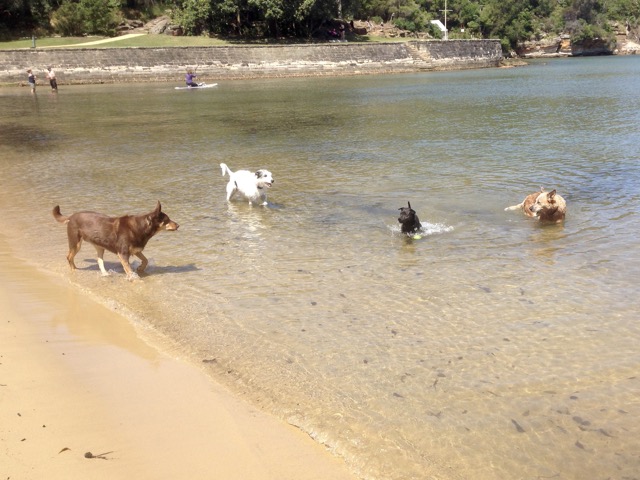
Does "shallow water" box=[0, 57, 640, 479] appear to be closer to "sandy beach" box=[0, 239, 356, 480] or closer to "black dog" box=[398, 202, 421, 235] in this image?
"black dog" box=[398, 202, 421, 235]

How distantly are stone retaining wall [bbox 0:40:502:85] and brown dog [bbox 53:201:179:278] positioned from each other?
46.4 metres

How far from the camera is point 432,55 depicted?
71125mm

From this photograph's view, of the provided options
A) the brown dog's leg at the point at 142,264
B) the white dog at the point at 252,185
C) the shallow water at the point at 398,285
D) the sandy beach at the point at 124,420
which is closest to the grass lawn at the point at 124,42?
the shallow water at the point at 398,285

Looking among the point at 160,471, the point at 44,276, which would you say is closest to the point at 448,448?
the point at 160,471

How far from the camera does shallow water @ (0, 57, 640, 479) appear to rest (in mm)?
4672

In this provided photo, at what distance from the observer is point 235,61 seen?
58938 mm

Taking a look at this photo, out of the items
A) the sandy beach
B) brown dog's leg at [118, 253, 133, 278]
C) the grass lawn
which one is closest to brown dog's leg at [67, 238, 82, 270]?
brown dog's leg at [118, 253, 133, 278]

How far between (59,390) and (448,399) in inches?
116

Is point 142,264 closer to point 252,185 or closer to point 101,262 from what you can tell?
point 101,262

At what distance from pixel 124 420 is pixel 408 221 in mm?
5584

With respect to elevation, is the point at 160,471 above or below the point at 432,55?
below

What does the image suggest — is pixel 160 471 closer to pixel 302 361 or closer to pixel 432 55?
pixel 302 361

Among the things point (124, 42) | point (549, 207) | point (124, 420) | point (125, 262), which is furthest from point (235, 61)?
point (124, 420)

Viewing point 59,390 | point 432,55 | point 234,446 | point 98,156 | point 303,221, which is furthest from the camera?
point 432,55
